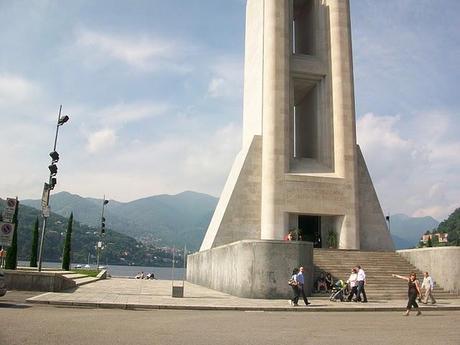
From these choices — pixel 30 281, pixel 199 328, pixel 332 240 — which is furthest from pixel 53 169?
pixel 332 240

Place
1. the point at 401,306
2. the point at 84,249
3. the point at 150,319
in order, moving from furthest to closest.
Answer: the point at 84,249 < the point at 401,306 < the point at 150,319

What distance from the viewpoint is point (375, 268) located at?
27.9m

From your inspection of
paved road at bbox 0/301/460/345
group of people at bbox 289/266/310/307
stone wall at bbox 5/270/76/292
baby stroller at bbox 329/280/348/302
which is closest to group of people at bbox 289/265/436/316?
group of people at bbox 289/266/310/307

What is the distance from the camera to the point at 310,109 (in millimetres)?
40750

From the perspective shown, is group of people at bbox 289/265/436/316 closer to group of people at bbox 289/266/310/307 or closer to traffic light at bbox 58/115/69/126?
group of people at bbox 289/266/310/307

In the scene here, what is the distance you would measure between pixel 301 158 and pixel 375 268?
12134 millimetres

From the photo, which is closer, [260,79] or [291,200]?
[291,200]

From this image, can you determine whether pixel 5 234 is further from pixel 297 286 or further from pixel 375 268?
pixel 375 268

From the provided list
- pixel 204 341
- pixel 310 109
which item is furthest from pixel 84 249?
pixel 204 341

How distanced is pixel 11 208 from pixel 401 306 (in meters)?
16.4

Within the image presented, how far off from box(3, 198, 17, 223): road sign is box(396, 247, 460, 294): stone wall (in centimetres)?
2254

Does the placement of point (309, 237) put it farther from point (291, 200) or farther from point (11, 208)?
point (11, 208)

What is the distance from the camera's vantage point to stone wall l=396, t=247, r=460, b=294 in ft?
83.6

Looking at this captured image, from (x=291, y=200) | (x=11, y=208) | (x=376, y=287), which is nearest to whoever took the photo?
(x=11, y=208)
